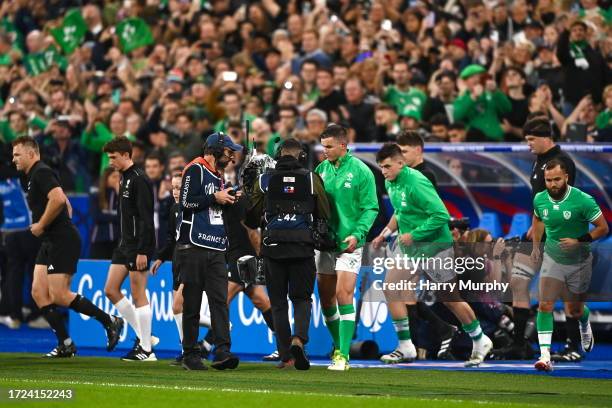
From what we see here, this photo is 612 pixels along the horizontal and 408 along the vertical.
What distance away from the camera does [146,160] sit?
20.0 meters

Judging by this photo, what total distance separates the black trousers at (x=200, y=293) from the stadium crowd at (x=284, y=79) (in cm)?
391

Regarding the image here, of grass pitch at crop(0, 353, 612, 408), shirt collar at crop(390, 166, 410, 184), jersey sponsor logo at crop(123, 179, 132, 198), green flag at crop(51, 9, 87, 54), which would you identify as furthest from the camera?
green flag at crop(51, 9, 87, 54)

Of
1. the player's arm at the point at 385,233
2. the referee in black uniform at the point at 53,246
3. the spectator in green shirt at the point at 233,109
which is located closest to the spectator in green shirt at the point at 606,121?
the player's arm at the point at 385,233

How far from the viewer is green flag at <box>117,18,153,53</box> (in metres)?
26.7

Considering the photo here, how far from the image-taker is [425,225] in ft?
49.1

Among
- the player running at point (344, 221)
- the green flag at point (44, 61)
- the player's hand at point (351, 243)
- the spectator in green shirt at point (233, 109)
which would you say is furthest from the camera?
the green flag at point (44, 61)

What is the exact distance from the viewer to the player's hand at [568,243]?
1447 cm

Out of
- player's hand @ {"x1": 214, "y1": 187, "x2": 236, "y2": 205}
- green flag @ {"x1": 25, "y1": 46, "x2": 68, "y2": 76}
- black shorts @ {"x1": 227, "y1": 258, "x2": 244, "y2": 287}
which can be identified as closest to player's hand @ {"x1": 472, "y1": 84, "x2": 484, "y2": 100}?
black shorts @ {"x1": 227, "y1": 258, "x2": 244, "y2": 287}

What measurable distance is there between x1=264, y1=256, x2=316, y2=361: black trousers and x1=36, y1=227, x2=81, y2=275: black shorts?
288 centimetres

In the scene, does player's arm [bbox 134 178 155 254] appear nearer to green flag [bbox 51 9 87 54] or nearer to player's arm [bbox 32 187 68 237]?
player's arm [bbox 32 187 68 237]

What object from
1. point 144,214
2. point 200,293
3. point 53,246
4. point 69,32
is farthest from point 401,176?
point 69,32

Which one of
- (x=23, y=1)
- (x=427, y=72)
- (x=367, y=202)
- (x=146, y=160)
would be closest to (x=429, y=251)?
(x=367, y=202)

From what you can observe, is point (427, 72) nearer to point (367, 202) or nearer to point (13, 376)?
point (367, 202)

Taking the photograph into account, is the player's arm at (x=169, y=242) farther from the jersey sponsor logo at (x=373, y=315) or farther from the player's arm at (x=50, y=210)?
the jersey sponsor logo at (x=373, y=315)
